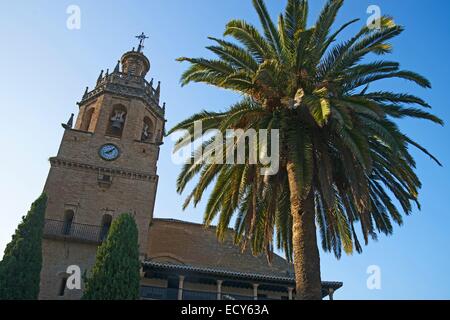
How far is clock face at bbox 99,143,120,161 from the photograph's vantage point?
2580 centimetres

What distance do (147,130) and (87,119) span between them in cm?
404

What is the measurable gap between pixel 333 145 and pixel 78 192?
17.4 m

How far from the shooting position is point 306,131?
11.0m

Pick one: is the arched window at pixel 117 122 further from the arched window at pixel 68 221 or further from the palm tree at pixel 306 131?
the palm tree at pixel 306 131

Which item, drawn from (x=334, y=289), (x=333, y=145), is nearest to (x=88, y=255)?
(x=334, y=289)

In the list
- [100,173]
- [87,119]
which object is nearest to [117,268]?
[100,173]

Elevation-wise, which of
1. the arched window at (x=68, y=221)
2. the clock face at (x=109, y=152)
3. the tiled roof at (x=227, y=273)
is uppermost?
the clock face at (x=109, y=152)

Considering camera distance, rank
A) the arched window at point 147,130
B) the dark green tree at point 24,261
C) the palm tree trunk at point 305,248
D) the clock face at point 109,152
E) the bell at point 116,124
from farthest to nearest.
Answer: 1. the arched window at point 147,130
2. the bell at point 116,124
3. the clock face at point 109,152
4. the dark green tree at point 24,261
5. the palm tree trunk at point 305,248

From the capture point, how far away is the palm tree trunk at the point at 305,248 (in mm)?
9453

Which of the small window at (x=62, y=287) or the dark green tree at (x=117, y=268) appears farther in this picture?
the small window at (x=62, y=287)

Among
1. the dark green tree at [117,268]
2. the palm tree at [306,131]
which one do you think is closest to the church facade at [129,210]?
the dark green tree at [117,268]

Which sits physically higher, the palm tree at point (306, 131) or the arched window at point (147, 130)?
the arched window at point (147, 130)
